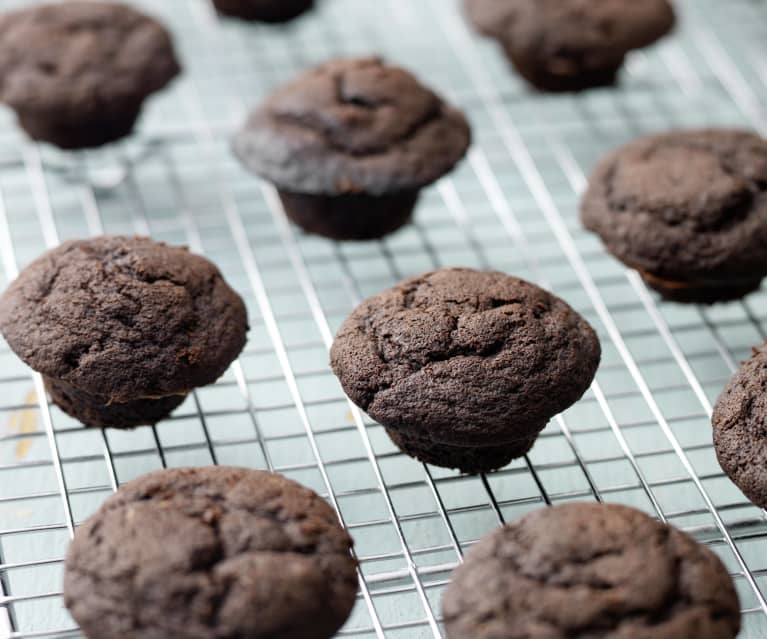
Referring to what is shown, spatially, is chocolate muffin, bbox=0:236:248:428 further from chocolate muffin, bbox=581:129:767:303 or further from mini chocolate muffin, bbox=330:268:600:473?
chocolate muffin, bbox=581:129:767:303

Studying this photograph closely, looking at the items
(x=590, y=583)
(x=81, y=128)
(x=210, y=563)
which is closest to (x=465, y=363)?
(x=590, y=583)

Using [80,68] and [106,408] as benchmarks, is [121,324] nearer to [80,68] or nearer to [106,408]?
[106,408]

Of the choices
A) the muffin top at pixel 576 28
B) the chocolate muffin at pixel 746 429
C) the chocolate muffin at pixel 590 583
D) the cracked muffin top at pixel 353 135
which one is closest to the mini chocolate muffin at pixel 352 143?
the cracked muffin top at pixel 353 135

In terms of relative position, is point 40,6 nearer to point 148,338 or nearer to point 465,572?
point 148,338

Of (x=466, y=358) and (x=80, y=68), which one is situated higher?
(x=466, y=358)

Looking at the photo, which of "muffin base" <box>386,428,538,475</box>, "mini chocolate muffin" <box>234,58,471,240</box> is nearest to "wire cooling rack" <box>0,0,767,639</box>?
"muffin base" <box>386,428,538,475</box>
